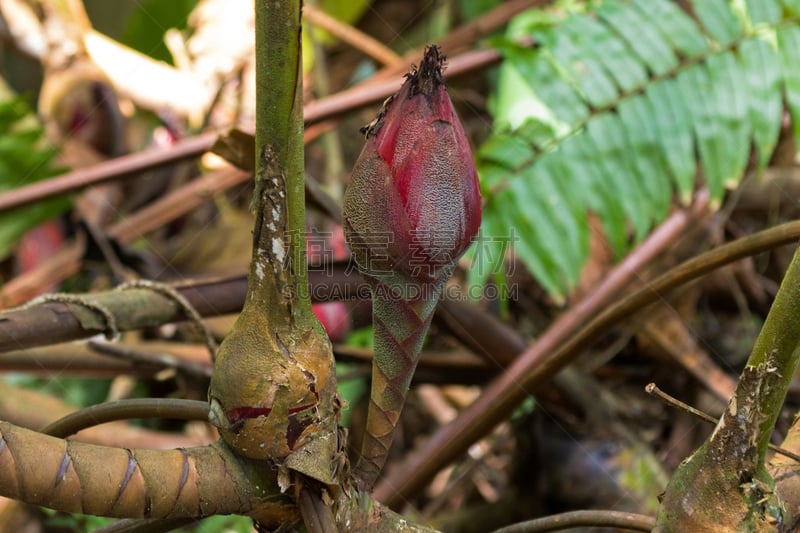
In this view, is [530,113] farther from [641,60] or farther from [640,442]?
[640,442]

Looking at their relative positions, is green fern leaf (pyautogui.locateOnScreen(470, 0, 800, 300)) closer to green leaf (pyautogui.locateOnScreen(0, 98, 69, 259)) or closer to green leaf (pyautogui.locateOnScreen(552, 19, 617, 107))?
green leaf (pyautogui.locateOnScreen(552, 19, 617, 107))

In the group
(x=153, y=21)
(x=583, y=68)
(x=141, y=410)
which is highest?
(x=153, y=21)

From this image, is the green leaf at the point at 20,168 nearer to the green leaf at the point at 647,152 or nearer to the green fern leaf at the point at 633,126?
the green fern leaf at the point at 633,126

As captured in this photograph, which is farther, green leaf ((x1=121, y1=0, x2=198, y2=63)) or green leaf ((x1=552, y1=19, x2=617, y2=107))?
green leaf ((x1=121, y1=0, x2=198, y2=63))

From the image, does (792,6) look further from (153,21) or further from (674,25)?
(153,21)

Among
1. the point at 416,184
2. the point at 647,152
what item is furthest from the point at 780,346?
the point at 647,152

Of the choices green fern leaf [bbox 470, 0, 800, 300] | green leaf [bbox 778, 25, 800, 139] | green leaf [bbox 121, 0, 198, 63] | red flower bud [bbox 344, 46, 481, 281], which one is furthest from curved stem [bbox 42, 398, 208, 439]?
green leaf [bbox 121, 0, 198, 63]
